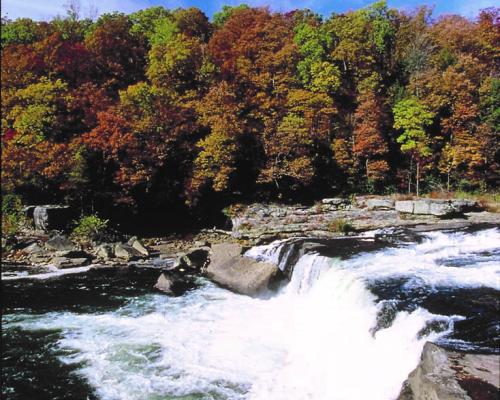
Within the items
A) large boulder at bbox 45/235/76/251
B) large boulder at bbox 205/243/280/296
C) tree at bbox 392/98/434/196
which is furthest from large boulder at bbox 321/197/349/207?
large boulder at bbox 45/235/76/251

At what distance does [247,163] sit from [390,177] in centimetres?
1157

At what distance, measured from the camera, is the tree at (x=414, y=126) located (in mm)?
30422

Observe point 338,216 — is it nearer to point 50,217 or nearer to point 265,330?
point 265,330

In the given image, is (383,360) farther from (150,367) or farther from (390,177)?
(390,177)

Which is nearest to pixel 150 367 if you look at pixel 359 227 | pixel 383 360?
pixel 383 360

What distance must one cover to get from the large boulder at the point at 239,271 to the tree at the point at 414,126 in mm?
18332

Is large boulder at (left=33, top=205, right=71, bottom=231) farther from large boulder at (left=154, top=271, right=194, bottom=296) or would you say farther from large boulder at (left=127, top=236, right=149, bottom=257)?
large boulder at (left=154, top=271, right=194, bottom=296)

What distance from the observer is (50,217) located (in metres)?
21.6

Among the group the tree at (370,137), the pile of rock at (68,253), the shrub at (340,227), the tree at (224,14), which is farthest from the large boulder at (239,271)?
the tree at (224,14)

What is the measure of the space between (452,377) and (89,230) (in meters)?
19.2

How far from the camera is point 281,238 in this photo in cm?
2080

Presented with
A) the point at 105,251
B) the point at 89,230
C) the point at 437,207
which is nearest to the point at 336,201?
the point at 437,207

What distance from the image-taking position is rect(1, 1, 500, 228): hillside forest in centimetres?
2319

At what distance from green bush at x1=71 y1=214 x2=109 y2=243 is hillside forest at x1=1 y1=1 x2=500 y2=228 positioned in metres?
1.83
